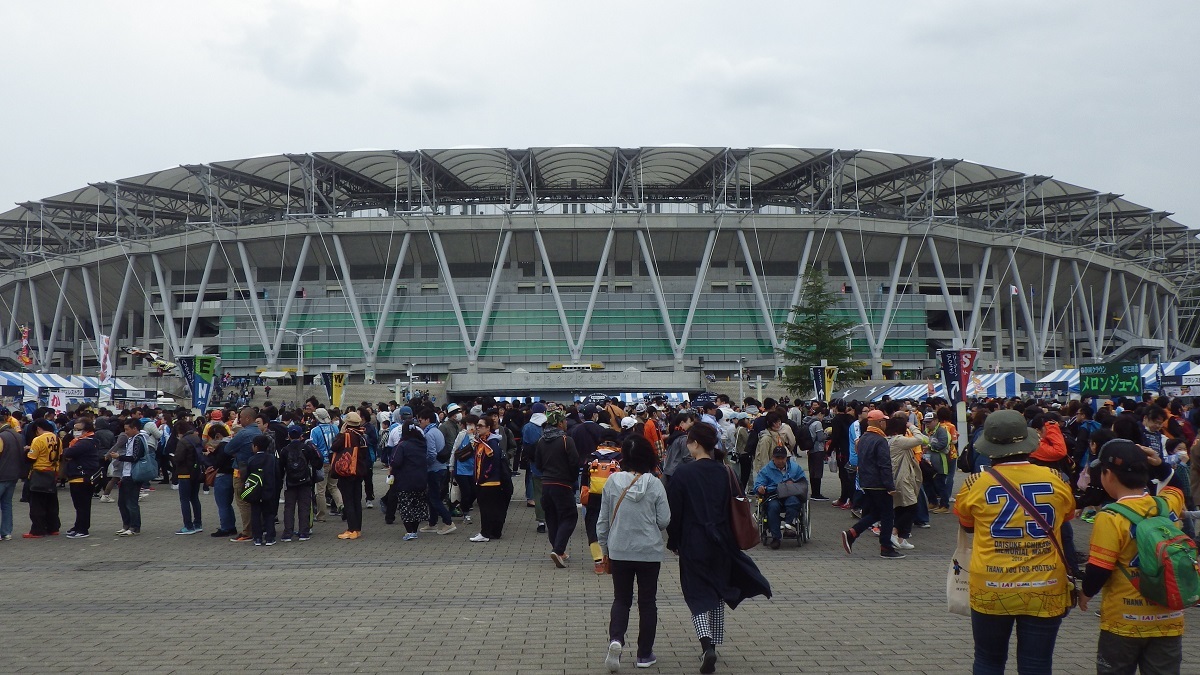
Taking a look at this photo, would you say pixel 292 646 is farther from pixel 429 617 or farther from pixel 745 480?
pixel 745 480

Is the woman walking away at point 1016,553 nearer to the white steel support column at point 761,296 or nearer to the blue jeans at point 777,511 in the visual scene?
the blue jeans at point 777,511

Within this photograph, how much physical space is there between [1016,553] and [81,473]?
1276cm

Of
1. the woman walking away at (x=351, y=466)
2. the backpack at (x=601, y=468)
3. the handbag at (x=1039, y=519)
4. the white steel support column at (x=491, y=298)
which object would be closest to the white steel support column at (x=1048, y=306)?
the white steel support column at (x=491, y=298)

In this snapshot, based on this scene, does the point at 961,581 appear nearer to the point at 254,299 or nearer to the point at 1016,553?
the point at 1016,553

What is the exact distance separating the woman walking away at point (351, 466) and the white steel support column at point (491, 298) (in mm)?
50495

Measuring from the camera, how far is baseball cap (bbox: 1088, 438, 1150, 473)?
4055mm

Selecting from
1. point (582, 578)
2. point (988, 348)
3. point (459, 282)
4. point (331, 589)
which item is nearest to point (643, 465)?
point (582, 578)

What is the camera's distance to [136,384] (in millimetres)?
64250

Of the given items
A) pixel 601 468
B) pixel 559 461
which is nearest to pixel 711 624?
pixel 601 468

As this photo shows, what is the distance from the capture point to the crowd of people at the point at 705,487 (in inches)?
163

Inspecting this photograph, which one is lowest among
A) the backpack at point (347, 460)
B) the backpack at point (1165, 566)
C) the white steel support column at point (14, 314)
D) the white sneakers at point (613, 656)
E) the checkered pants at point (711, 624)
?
the white sneakers at point (613, 656)

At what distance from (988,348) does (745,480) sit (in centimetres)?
6322

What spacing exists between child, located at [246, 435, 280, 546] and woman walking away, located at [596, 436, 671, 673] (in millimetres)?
7202

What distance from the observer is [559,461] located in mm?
10312
